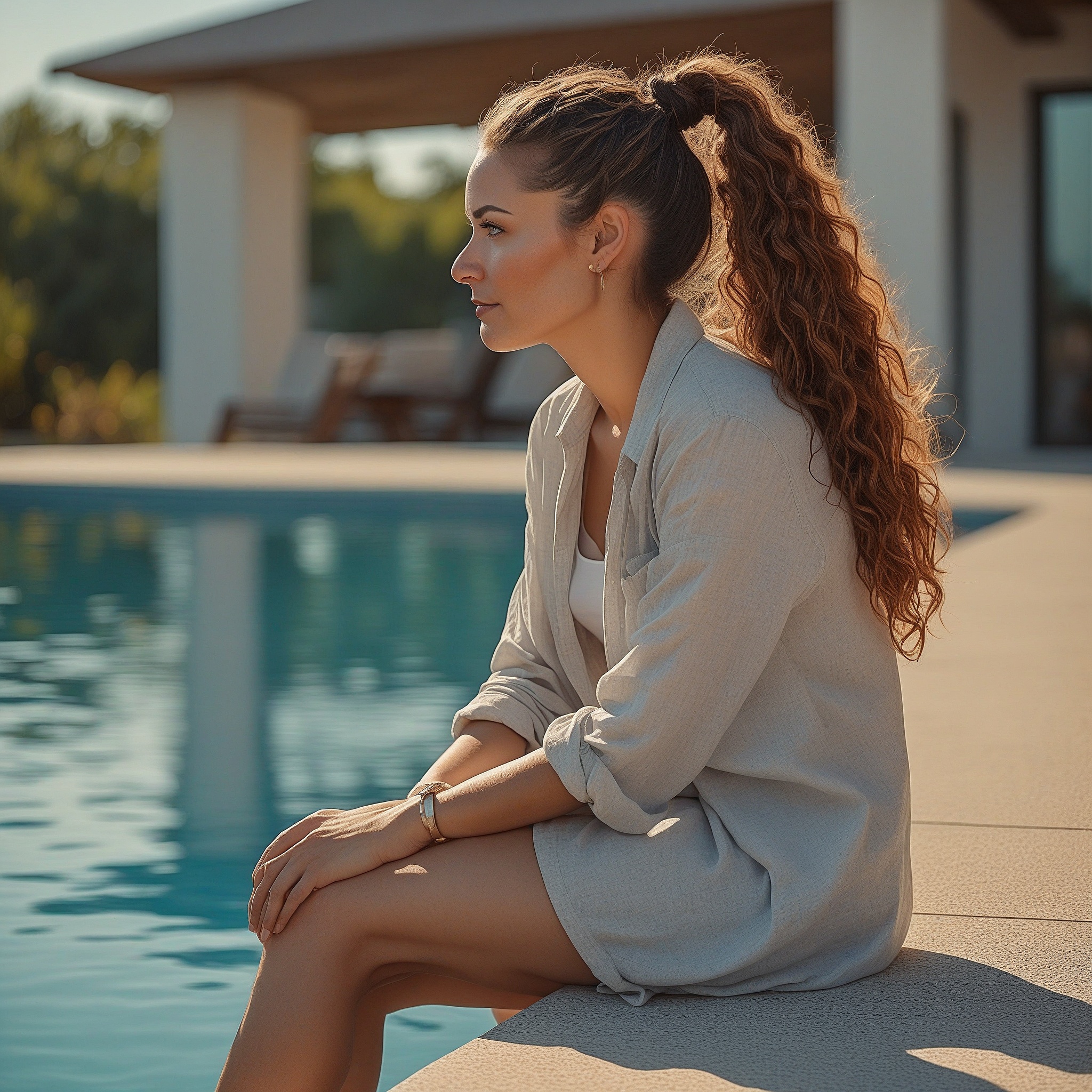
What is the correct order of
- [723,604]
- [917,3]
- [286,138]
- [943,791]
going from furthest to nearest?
[286,138] → [917,3] → [943,791] → [723,604]

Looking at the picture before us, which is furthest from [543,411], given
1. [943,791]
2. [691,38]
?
[691,38]

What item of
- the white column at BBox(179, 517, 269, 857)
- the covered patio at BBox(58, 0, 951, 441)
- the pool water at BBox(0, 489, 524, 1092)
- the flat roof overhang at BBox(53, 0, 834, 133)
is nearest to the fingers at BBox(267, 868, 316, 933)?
the pool water at BBox(0, 489, 524, 1092)

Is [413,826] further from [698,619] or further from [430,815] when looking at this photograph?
[698,619]

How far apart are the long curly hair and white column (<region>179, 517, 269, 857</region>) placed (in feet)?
5.95

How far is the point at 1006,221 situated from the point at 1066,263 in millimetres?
594

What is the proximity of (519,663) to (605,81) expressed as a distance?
2.20 feet

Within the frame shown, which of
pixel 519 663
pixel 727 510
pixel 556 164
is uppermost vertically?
pixel 556 164

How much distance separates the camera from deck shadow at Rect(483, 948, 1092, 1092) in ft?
4.50

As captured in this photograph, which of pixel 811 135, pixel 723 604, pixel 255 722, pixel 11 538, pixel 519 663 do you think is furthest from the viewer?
pixel 11 538

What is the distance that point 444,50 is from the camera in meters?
13.1

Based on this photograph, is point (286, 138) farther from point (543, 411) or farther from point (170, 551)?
point (543, 411)

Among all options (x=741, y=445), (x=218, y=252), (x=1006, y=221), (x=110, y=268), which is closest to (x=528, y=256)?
(x=741, y=445)

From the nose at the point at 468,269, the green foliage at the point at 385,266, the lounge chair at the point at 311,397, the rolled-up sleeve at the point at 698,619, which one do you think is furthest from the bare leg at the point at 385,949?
the green foliage at the point at 385,266

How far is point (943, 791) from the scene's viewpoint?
99.0 inches
